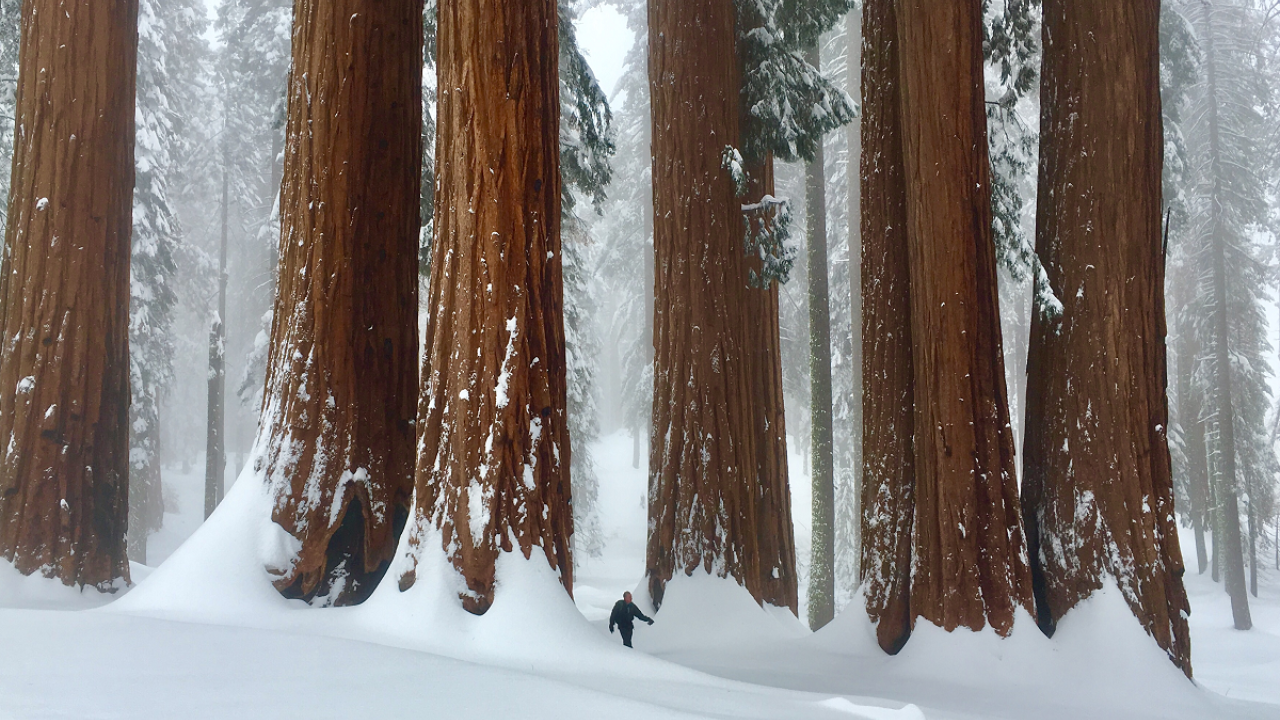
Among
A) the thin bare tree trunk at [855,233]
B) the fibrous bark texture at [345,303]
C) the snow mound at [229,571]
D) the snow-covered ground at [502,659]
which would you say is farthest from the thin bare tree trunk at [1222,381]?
the snow mound at [229,571]

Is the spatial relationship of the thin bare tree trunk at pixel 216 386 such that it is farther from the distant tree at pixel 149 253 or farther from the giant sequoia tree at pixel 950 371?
the giant sequoia tree at pixel 950 371

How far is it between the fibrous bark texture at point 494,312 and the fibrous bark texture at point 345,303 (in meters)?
0.79

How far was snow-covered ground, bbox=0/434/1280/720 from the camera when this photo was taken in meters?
3.36

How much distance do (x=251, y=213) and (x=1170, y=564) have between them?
2909 cm

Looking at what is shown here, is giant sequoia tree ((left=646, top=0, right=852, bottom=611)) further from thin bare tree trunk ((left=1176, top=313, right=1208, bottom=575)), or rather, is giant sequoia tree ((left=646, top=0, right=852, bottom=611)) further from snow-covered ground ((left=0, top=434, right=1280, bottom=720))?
thin bare tree trunk ((left=1176, top=313, right=1208, bottom=575))

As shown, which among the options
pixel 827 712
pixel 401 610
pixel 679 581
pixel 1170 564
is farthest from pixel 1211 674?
pixel 401 610

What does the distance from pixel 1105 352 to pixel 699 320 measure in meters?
3.43

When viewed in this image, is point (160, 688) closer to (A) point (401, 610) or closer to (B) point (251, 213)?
(A) point (401, 610)

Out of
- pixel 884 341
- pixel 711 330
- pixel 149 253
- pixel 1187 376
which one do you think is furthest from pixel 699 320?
pixel 1187 376

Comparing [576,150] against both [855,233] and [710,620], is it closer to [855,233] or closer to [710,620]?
[710,620]

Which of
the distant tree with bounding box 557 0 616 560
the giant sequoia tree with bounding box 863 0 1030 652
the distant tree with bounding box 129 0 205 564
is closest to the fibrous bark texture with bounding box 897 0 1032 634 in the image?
the giant sequoia tree with bounding box 863 0 1030 652

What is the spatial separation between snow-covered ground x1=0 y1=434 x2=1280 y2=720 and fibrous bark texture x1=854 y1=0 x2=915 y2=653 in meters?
0.62

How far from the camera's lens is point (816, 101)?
962 centimetres

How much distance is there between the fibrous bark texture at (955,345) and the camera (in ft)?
21.3
